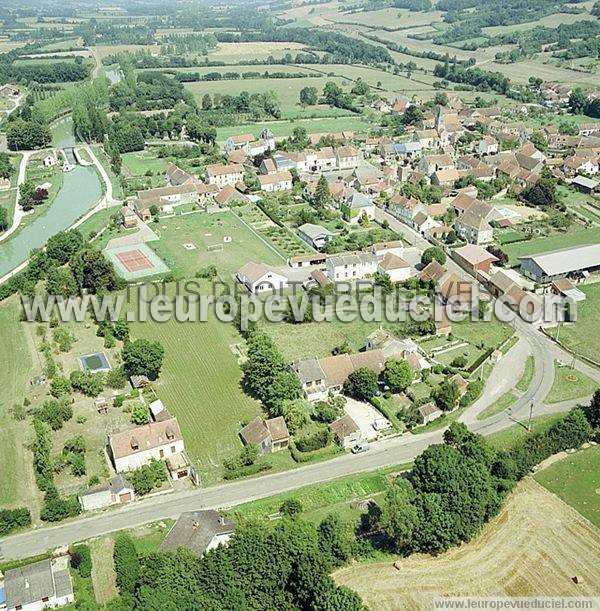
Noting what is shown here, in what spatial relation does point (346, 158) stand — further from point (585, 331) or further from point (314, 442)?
point (314, 442)

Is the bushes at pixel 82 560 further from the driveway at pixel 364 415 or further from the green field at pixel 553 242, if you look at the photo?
the green field at pixel 553 242

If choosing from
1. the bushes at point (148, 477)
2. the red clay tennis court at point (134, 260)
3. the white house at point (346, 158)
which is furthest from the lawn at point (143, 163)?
the bushes at point (148, 477)

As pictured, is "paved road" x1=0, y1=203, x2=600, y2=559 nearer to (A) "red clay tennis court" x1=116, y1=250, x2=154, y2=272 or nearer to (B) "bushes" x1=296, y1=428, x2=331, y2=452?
(B) "bushes" x1=296, y1=428, x2=331, y2=452

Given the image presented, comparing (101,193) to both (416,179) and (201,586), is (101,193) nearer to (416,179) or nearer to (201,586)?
(416,179)

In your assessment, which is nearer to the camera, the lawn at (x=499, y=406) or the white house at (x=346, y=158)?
the lawn at (x=499, y=406)

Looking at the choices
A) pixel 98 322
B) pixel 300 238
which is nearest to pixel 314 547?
pixel 98 322
